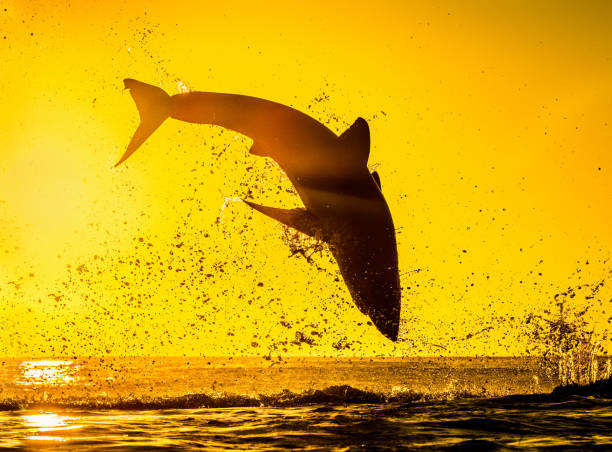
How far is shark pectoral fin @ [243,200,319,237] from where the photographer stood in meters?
14.0

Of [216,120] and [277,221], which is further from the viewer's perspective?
[216,120]

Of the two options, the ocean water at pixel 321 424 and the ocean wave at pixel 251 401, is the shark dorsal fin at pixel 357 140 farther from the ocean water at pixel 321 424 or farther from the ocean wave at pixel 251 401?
the ocean wave at pixel 251 401

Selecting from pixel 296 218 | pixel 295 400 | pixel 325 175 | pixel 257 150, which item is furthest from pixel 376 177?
pixel 295 400

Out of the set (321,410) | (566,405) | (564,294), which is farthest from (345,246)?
(564,294)

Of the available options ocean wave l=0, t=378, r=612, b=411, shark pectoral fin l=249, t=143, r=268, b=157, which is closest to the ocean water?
ocean wave l=0, t=378, r=612, b=411

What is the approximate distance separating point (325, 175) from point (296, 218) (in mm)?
1418

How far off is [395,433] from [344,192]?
191 inches

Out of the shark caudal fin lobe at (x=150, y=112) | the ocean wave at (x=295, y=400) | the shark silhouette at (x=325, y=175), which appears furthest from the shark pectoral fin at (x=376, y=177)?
the ocean wave at (x=295, y=400)

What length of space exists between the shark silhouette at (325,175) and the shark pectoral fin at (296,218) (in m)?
0.02

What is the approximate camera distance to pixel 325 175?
15203mm

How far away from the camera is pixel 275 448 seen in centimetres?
1205

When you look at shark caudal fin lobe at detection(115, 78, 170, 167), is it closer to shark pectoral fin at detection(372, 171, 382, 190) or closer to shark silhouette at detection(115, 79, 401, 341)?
shark silhouette at detection(115, 79, 401, 341)

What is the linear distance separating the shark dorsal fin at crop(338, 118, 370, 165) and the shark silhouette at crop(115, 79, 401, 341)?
2cm

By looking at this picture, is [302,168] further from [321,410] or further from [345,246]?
[321,410]
